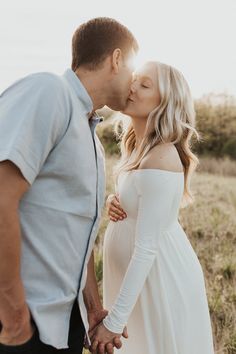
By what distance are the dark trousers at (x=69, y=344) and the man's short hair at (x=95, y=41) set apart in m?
0.91

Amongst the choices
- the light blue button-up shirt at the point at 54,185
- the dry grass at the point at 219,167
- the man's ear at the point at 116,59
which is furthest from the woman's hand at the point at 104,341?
the dry grass at the point at 219,167

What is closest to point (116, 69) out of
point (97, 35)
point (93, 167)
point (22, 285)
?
point (97, 35)

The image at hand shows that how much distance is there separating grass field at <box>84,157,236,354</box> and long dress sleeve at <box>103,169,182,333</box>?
4.39ft

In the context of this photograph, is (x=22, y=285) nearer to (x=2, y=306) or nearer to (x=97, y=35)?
(x=2, y=306)

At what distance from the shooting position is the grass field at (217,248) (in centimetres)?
381


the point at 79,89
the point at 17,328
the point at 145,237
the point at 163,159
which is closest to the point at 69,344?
the point at 17,328

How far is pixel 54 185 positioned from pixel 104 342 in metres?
0.83

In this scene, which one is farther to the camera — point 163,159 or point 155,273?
point 155,273

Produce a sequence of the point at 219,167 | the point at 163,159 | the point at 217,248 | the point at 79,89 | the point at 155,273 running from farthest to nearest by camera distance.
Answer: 1. the point at 219,167
2. the point at 217,248
3. the point at 155,273
4. the point at 163,159
5. the point at 79,89

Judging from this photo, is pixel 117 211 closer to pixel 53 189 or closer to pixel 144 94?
pixel 144 94

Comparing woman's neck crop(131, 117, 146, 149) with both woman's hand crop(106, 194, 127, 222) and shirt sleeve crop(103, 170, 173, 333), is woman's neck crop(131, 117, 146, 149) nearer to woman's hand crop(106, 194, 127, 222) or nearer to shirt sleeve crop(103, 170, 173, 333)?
woman's hand crop(106, 194, 127, 222)

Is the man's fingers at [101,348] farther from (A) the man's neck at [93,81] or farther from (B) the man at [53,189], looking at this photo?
(A) the man's neck at [93,81]

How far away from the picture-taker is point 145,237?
238 cm

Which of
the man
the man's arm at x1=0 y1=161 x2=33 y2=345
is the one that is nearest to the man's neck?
the man
